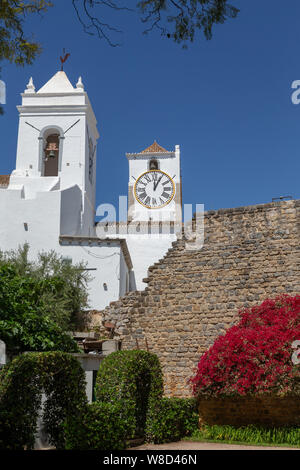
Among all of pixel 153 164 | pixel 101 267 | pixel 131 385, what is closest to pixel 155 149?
pixel 153 164

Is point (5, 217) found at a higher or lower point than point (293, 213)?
higher

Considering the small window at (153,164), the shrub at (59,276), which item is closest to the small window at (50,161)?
the shrub at (59,276)

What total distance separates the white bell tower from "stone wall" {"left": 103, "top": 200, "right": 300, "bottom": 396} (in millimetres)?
16299

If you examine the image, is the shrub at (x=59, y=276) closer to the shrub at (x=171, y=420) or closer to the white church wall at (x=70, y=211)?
the white church wall at (x=70, y=211)

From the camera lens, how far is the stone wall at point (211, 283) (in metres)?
13.1

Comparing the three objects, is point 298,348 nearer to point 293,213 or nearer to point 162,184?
point 293,213

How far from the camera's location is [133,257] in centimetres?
2938

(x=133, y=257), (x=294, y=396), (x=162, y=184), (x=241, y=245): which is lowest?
(x=294, y=396)

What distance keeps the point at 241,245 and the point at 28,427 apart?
7.51 metres

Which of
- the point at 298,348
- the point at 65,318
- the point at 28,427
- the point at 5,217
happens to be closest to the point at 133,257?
the point at 5,217

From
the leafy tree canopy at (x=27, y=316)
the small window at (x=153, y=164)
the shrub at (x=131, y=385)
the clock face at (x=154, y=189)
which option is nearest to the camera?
the shrub at (x=131, y=385)

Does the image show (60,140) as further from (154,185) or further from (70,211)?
(154,185)

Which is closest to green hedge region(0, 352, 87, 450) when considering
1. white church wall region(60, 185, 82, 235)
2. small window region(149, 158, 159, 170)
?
white church wall region(60, 185, 82, 235)

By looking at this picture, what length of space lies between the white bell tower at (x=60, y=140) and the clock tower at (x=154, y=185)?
624 cm
